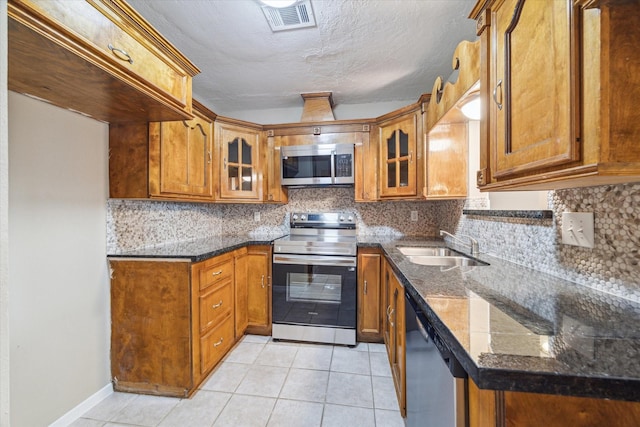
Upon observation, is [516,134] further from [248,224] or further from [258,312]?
[248,224]

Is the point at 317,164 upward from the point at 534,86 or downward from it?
upward

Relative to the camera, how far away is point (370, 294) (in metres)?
2.29

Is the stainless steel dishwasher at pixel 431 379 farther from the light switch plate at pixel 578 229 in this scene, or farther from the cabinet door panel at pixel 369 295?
the cabinet door panel at pixel 369 295

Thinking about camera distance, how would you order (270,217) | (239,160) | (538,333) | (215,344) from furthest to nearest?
1. (270,217)
2. (239,160)
3. (215,344)
4. (538,333)

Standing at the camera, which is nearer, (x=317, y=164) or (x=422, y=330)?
(x=422, y=330)

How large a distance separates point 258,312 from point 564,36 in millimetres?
2560

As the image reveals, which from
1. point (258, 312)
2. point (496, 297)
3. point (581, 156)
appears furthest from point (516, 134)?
point (258, 312)

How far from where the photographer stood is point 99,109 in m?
1.42

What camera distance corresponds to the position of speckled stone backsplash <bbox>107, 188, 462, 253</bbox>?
2061 mm

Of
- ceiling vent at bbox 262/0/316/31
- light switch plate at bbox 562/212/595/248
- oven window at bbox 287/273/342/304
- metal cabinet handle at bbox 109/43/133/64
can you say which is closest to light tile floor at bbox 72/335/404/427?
→ oven window at bbox 287/273/342/304

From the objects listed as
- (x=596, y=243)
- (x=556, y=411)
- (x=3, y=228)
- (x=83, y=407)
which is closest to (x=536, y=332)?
(x=556, y=411)

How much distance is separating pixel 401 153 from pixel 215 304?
196 centimetres

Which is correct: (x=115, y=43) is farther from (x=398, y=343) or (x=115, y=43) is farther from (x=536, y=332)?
(x=398, y=343)

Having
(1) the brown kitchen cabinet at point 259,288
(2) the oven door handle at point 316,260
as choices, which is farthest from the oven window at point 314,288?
(1) the brown kitchen cabinet at point 259,288
